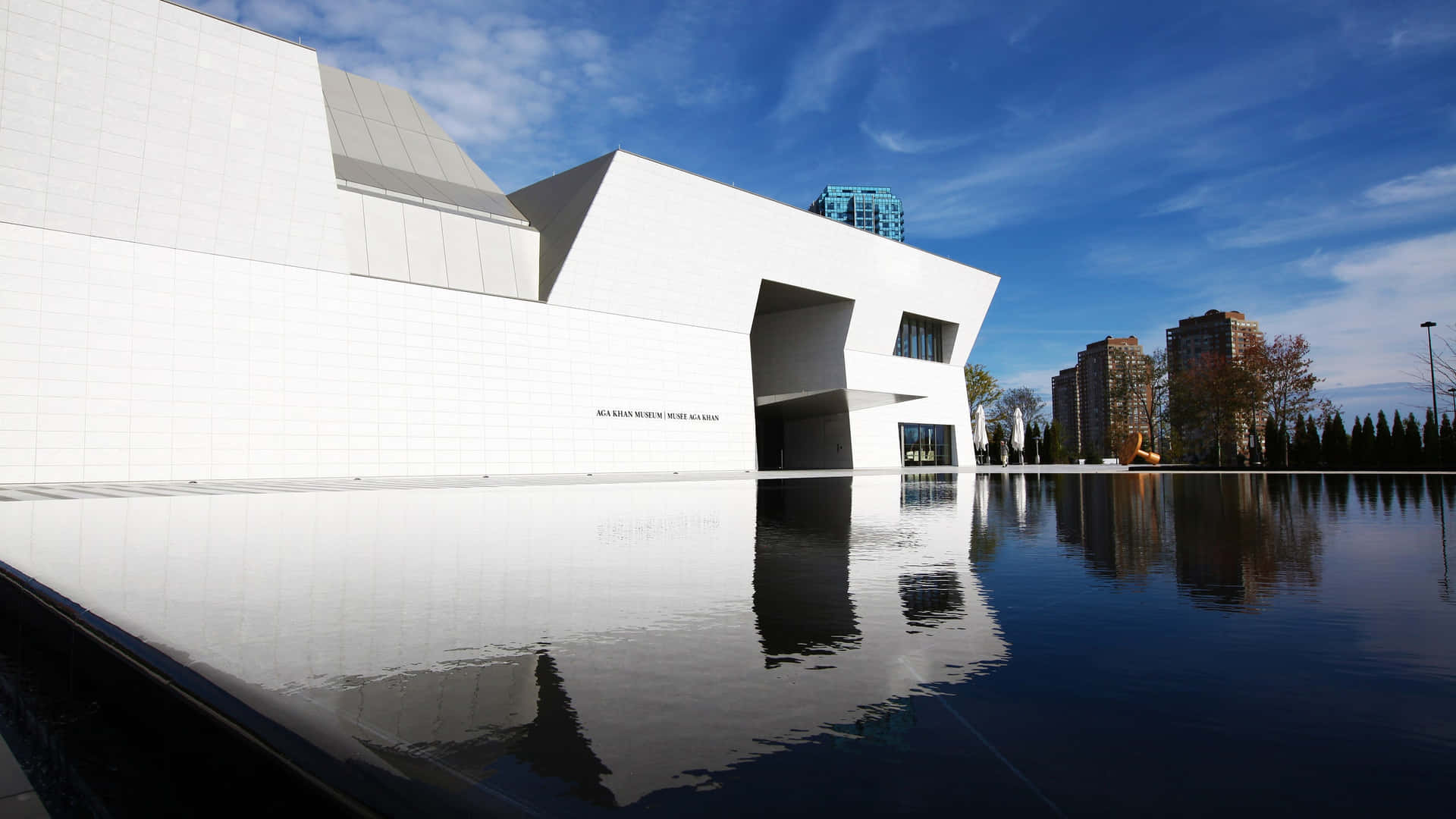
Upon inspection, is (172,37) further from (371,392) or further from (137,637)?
(137,637)

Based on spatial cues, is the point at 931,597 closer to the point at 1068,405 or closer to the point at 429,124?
the point at 429,124

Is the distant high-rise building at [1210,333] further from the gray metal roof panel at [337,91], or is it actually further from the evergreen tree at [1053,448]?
the gray metal roof panel at [337,91]

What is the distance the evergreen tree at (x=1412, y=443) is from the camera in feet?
125

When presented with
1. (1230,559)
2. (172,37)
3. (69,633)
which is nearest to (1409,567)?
(1230,559)

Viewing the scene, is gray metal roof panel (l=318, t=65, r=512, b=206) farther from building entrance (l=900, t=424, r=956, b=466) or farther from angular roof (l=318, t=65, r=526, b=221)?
building entrance (l=900, t=424, r=956, b=466)

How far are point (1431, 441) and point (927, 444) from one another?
24.2m

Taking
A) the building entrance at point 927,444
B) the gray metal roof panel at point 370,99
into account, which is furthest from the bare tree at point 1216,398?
the gray metal roof panel at point 370,99

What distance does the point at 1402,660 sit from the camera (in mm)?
3309

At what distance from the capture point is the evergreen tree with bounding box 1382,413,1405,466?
127 ft

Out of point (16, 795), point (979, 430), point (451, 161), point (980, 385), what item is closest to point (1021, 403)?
point (980, 385)


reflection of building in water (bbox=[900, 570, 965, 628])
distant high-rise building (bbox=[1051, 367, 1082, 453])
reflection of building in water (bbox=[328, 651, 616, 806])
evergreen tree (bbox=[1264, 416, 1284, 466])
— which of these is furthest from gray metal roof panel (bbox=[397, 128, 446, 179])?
distant high-rise building (bbox=[1051, 367, 1082, 453])

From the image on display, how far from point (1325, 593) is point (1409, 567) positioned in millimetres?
1980

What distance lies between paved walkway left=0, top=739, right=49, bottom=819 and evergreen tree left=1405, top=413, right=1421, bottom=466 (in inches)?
1960

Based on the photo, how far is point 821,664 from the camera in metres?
3.23
